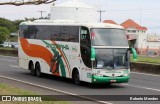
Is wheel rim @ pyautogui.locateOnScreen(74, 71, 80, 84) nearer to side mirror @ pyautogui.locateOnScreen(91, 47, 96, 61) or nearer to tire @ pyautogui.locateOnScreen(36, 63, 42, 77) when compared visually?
side mirror @ pyautogui.locateOnScreen(91, 47, 96, 61)

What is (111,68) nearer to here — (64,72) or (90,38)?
(90,38)

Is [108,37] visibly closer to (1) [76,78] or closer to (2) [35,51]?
(1) [76,78]

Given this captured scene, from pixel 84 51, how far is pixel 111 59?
4.51 feet

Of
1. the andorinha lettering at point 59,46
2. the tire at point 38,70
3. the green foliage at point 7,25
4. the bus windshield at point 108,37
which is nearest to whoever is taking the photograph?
the bus windshield at point 108,37

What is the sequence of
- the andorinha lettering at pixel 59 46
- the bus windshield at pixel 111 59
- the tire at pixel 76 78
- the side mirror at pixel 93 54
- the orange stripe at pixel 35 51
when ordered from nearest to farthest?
the side mirror at pixel 93 54, the bus windshield at pixel 111 59, the tire at pixel 76 78, the andorinha lettering at pixel 59 46, the orange stripe at pixel 35 51

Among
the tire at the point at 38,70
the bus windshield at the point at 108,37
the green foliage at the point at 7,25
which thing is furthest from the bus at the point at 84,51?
the green foliage at the point at 7,25

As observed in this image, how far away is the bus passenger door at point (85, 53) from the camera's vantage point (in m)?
19.7

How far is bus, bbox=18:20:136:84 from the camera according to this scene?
19500 millimetres

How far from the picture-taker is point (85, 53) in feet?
65.8

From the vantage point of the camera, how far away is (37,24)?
2573cm

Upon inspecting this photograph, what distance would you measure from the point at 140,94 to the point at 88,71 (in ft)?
11.0

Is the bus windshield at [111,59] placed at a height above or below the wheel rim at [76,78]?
above

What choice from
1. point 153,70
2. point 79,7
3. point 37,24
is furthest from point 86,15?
point 37,24

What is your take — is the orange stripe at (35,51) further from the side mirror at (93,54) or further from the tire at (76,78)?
the side mirror at (93,54)
